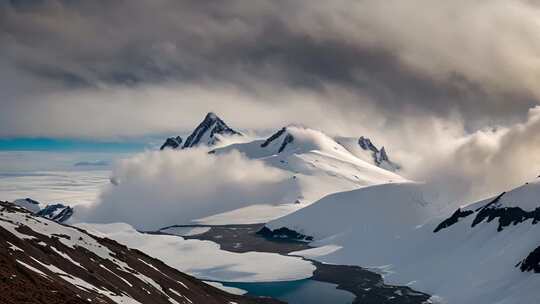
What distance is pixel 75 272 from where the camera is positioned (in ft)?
367

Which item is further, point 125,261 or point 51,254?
point 125,261

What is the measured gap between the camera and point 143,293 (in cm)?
12175

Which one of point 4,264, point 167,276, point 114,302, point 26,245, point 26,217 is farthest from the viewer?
point 167,276

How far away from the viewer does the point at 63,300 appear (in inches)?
3172

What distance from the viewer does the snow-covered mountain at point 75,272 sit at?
8262cm

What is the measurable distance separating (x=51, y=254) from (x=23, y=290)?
1597 inches

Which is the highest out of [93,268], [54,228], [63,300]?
[54,228]

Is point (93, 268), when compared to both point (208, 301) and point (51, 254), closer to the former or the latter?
point (51, 254)

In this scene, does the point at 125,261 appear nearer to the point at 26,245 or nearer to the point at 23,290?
the point at 26,245

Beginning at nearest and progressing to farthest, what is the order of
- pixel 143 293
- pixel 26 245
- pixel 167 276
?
pixel 26 245 < pixel 143 293 < pixel 167 276

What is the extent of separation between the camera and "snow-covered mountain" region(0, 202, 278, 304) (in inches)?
3253

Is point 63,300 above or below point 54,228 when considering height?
below

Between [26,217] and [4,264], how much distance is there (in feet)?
185

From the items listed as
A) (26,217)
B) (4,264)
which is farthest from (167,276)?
(4,264)
